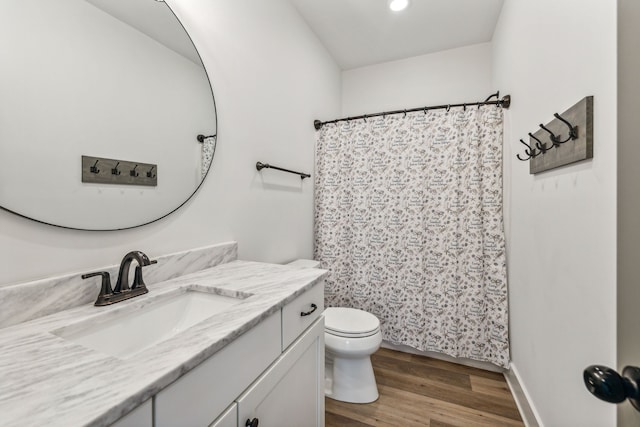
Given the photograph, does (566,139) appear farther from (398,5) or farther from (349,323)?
(398,5)

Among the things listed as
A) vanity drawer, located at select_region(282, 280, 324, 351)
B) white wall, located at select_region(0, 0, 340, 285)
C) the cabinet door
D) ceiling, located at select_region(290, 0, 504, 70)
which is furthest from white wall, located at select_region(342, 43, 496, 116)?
the cabinet door

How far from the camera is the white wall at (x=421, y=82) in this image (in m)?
2.50

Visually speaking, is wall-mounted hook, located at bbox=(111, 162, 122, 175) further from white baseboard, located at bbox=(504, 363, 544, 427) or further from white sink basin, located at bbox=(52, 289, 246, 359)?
white baseboard, located at bbox=(504, 363, 544, 427)

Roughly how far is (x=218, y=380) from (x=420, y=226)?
1.77m

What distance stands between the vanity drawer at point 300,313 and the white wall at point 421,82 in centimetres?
226

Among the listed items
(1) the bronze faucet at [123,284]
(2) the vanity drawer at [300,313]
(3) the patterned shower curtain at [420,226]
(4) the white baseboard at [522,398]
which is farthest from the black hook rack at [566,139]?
(1) the bronze faucet at [123,284]

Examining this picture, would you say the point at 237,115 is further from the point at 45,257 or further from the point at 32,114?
the point at 45,257

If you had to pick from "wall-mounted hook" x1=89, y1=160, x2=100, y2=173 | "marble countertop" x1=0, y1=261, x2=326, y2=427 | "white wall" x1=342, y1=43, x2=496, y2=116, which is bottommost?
"marble countertop" x1=0, y1=261, x2=326, y2=427

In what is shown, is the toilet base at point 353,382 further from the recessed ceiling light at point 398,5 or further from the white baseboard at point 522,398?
the recessed ceiling light at point 398,5

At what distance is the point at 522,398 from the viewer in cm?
153

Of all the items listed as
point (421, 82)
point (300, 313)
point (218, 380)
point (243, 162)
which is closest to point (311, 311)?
point (300, 313)

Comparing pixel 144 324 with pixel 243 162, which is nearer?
pixel 144 324

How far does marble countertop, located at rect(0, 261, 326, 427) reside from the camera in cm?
40

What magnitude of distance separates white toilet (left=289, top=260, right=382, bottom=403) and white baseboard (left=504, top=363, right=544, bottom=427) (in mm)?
779
